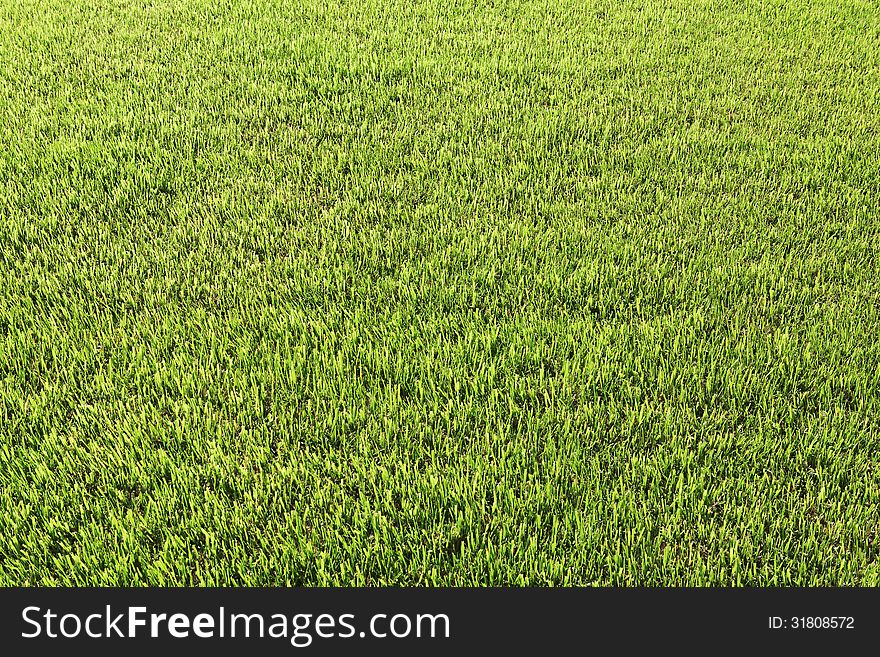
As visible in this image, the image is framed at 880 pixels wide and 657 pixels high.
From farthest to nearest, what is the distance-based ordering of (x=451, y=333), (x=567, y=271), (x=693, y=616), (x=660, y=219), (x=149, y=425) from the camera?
(x=660, y=219) < (x=567, y=271) < (x=451, y=333) < (x=149, y=425) < (x=693, y=616)

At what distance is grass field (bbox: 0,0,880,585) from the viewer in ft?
6.25

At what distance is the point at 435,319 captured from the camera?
2.71 meters

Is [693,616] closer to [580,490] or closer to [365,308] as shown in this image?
[580,490]

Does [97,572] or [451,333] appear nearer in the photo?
[97,572]

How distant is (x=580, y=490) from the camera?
203cm

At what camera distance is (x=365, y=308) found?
2.77 meters

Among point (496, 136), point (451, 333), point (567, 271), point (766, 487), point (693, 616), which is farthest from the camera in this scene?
point (496, 136)

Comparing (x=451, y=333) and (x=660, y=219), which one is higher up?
(x=660, y=219)

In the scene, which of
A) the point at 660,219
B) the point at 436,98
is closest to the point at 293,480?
the point at 660,219

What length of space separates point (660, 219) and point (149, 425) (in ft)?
8.39

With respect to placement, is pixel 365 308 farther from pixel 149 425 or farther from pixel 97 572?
pixel 97 572

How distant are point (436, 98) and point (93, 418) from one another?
3267mm

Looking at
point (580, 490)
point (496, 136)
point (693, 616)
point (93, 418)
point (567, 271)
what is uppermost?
point (496, 136)

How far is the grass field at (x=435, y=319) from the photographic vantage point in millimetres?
1906
